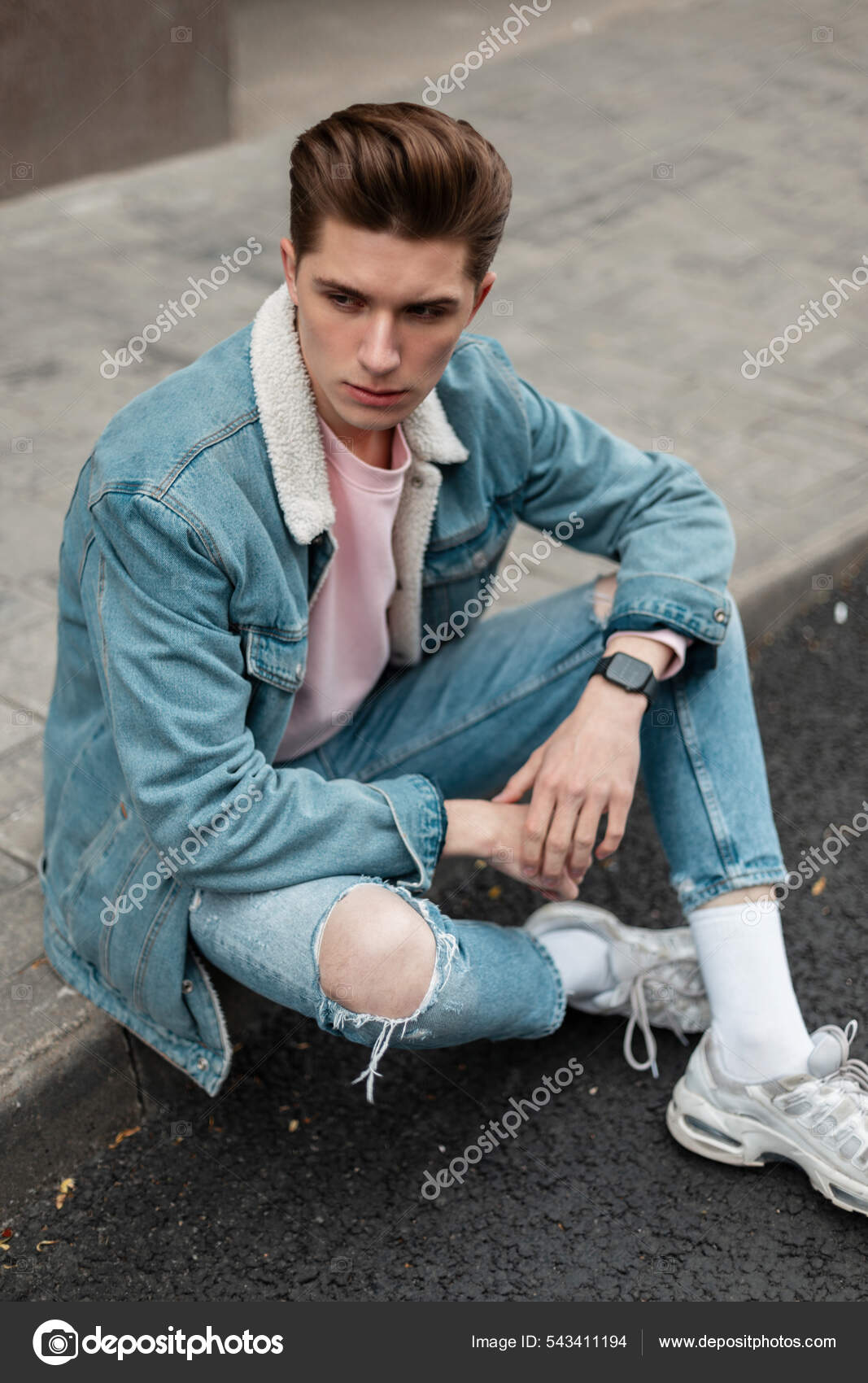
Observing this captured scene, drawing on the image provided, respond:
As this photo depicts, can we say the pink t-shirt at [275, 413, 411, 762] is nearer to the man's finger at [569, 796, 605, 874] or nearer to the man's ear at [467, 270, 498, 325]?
the man's ear at [467, 270, 498, 325]

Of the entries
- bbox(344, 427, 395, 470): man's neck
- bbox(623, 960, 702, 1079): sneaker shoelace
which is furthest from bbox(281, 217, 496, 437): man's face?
bbox(623, 960, 702, 1079): sneaker shoelace

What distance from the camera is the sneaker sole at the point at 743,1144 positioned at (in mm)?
2154

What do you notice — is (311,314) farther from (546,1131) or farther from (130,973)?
(546,1131)

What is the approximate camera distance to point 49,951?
91.7 inches

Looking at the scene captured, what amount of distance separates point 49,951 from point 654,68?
282 inches

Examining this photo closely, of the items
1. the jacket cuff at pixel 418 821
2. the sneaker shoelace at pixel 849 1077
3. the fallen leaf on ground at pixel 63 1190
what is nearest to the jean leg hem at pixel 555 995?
the jacket cuff at pixel 418 821

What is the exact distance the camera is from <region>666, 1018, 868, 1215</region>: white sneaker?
2139mm

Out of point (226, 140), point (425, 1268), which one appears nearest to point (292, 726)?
point (425, 1268)

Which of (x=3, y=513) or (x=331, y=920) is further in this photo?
(x=3, y=513)

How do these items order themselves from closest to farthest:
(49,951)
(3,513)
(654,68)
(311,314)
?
(311,314)
(49,951)
(3,513)
(654,68)

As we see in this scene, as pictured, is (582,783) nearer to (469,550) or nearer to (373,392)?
(469,550)
